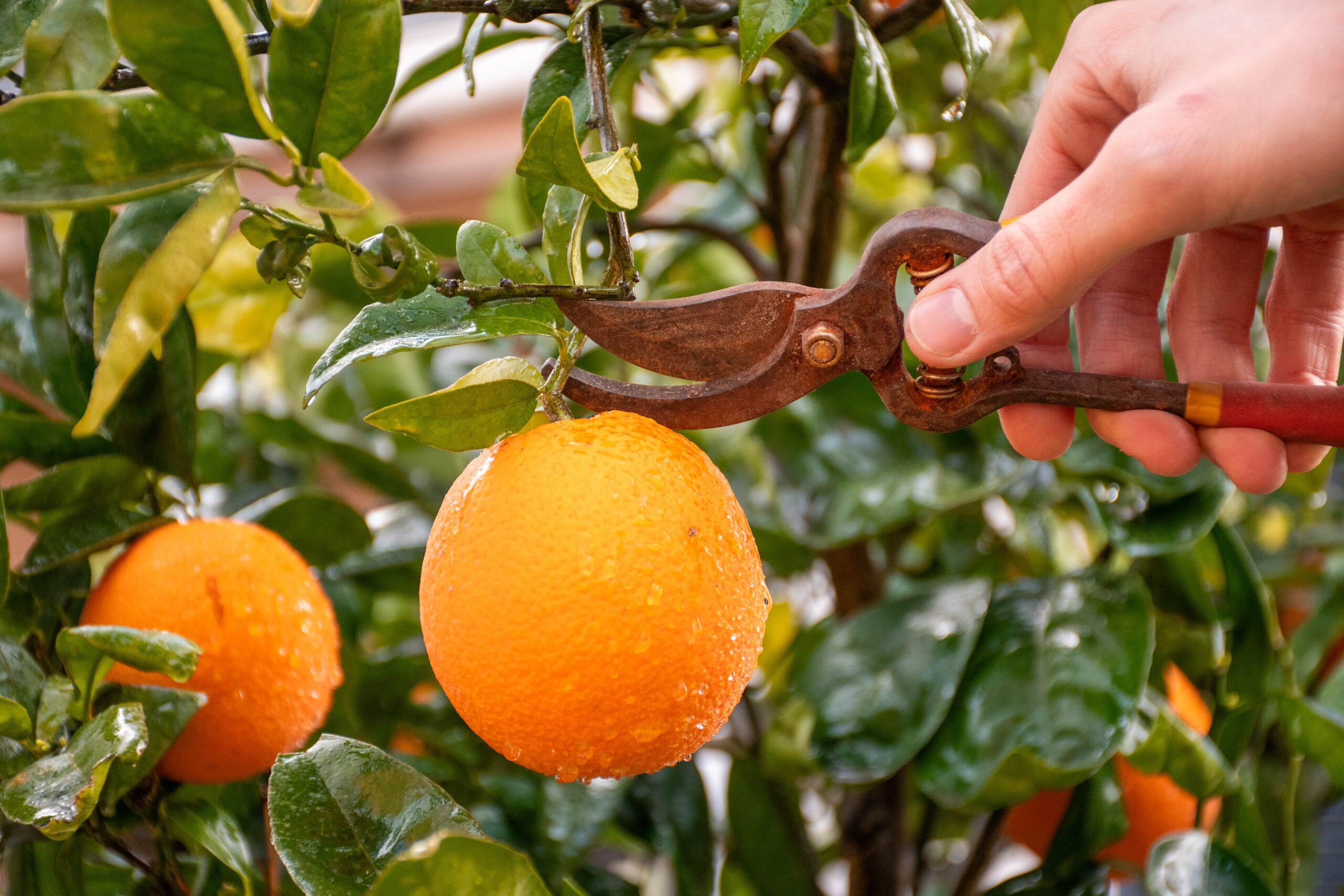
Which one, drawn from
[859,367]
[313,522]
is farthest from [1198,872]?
[313,522]

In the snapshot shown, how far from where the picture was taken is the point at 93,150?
1.08 ft

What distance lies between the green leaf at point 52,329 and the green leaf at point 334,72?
0.26m

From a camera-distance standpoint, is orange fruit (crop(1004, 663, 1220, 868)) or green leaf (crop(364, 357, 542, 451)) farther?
orange fruit (crop(1004, 663, 1220, 868))

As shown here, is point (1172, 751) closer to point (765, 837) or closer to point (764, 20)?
point (765, 837)

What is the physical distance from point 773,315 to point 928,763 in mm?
339

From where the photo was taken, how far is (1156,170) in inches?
16.8

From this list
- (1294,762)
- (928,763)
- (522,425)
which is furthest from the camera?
(1294,762)

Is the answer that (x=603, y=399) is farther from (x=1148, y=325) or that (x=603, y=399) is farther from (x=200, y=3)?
(x=1148, y=325)

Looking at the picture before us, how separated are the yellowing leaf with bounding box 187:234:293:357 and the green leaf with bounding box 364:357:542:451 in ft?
1.35

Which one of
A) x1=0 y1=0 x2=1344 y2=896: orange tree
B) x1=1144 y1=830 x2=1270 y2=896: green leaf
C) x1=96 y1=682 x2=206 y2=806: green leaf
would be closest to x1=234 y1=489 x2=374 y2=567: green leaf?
x1=0 y1=0 x2=1344 y2=896: orange tree

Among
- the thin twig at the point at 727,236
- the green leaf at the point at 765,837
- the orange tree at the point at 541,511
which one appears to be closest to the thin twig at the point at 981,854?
the orange tree at the point at 541,511

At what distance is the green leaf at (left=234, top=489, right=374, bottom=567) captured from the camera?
0.68 meters

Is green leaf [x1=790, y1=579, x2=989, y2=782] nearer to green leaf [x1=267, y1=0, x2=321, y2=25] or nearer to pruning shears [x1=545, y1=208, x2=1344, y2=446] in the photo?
pruning shears [x1=545, y1=208, x2=1344, y2=446]

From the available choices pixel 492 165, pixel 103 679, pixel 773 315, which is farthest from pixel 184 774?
pixel 492 165
